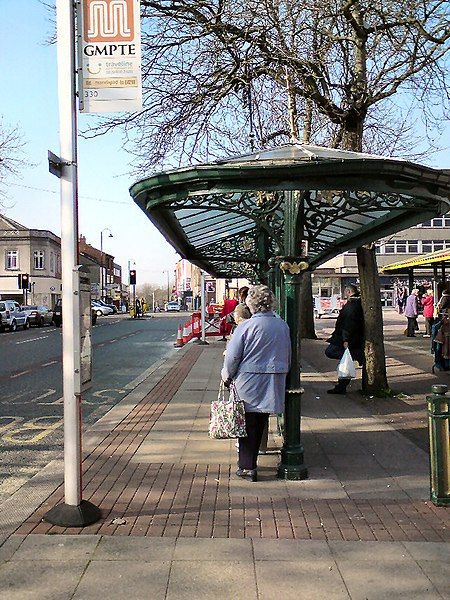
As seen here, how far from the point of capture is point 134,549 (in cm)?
452

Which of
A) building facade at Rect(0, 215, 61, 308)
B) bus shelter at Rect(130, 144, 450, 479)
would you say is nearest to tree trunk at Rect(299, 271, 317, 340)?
bus shelter at Rect(130, 144, 450, 479)

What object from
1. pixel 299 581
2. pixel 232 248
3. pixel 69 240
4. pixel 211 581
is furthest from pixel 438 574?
pixel 232 248

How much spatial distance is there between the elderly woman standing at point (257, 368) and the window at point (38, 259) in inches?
2674

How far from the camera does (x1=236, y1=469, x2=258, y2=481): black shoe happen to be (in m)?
6.25

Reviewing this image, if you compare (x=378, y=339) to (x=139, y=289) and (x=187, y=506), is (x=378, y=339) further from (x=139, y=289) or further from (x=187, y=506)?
(x=139, y=289)

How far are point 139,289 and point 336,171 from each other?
18869 centimetres

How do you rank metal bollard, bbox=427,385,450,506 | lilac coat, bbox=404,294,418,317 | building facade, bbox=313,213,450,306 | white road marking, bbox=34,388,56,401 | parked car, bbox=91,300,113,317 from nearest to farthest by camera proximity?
metal bollard, bbox=427,385,450,506 < white road marking, bbox=34,388,56,401 < lilac coat, bbox=404,294,418,317 < building facade, bbox=313,213,450,306 < parked car, bbox=91,300,113,317

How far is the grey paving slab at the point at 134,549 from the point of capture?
4.39 meters

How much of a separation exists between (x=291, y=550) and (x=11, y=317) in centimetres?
3806

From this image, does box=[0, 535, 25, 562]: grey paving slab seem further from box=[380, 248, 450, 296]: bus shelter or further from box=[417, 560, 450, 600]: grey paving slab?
box=[380, 248, 450, 296]: bus shelter

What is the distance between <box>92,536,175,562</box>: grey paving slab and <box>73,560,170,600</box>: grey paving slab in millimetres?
79

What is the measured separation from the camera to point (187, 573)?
4.14 metres

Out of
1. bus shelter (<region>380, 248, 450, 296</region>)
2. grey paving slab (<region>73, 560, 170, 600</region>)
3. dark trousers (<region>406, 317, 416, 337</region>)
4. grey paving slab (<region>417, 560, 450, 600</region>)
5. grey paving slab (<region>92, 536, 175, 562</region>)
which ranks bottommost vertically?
grey paving slab (<region>417, 560, 450, 600</region>)

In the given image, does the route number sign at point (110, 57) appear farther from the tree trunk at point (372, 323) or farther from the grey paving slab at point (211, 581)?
the tree trunk at point (372, 323)
